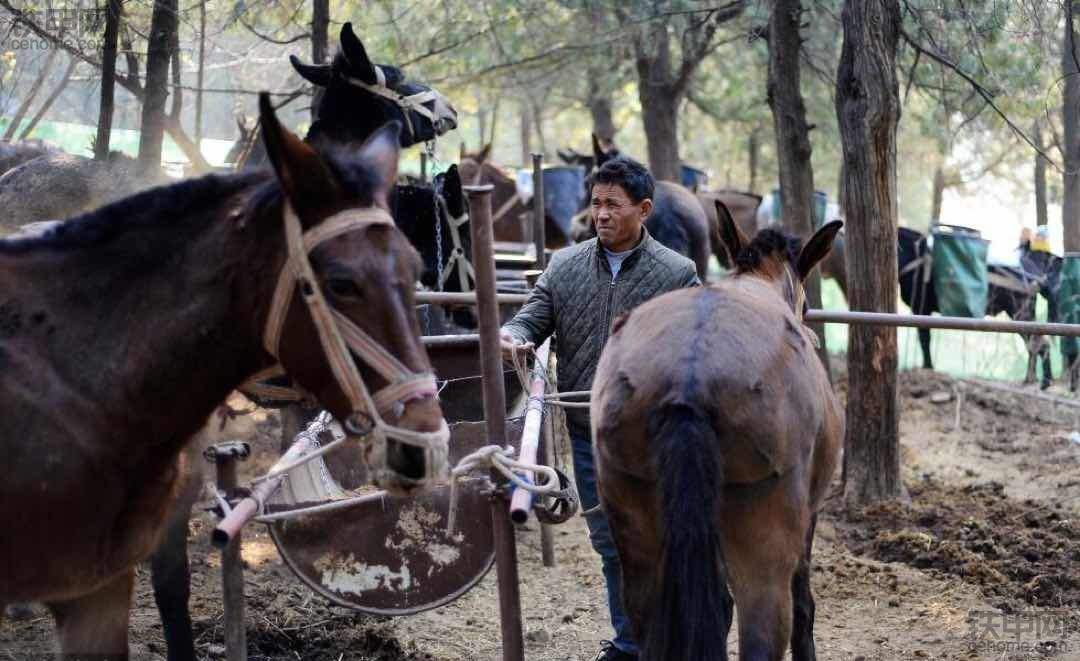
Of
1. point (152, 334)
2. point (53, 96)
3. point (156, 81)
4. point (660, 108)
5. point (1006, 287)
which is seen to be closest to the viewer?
point (152, 334)

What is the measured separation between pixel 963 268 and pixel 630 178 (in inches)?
341

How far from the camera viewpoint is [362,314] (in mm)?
2273

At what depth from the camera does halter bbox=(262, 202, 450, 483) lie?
7.41 ft

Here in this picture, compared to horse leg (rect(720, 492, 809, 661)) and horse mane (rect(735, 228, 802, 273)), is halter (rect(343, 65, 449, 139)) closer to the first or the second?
horse mane (rect(735, 228, 802, 273))

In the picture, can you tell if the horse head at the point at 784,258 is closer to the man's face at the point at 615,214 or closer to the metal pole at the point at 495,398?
the man's face at the point at 615,214

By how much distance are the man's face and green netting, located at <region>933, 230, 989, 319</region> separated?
847 cm

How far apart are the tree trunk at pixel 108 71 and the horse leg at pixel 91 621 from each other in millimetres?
4601

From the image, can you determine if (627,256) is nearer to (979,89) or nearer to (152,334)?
(152,334)

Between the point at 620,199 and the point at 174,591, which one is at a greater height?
the point at 620,199

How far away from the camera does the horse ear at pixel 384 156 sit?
95.2 inches

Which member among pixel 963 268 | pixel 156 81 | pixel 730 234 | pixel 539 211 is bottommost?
pixel 963 268

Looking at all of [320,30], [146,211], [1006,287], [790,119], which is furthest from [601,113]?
[146,211]

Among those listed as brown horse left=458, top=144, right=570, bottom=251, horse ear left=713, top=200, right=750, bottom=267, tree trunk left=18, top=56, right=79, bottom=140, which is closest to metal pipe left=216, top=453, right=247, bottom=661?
horse ear left=713, top=200, right=750, bottom=267

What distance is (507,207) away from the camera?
15.1 metres
